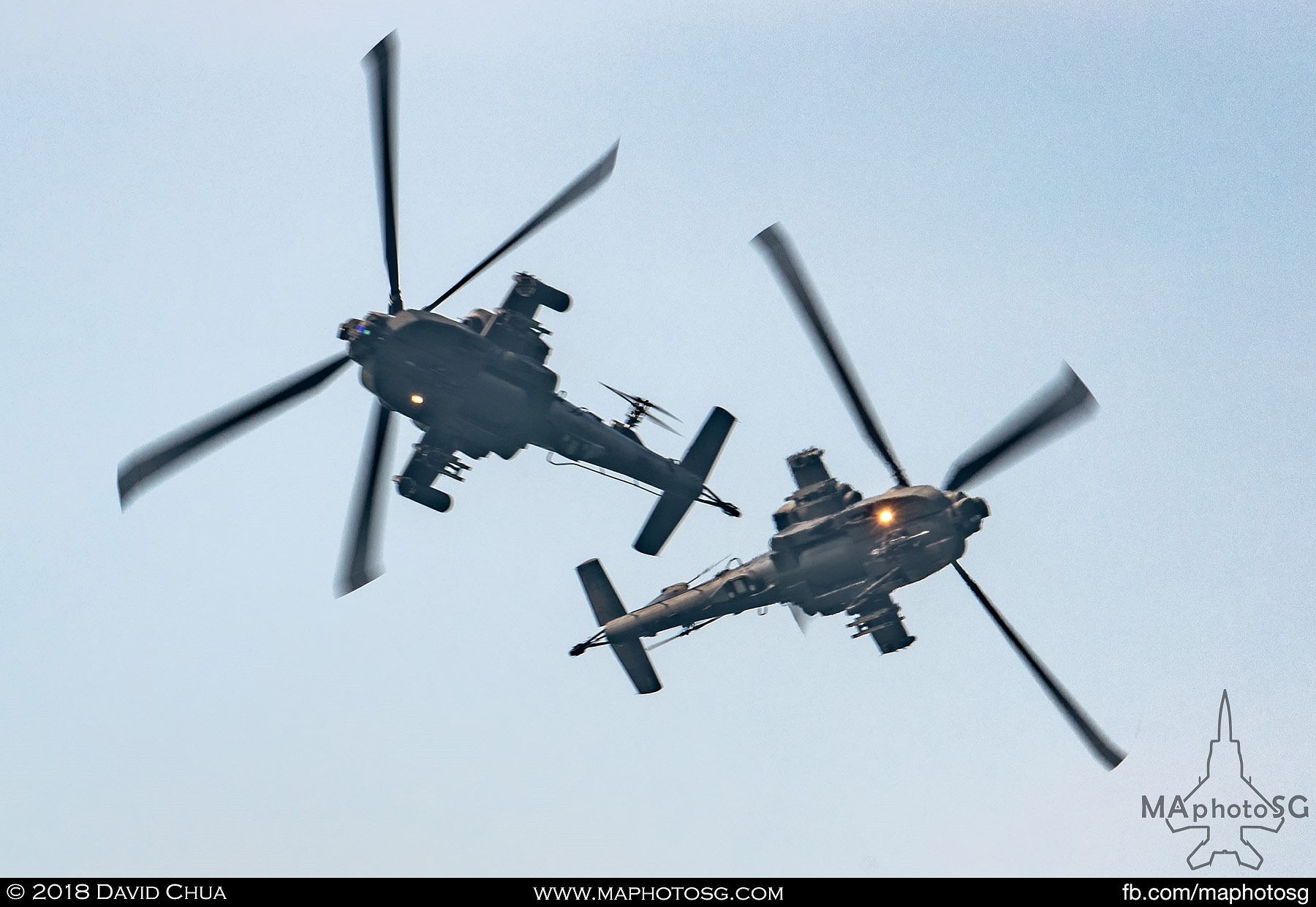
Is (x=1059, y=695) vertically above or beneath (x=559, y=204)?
beneath

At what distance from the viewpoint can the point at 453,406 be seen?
4675 centimetres

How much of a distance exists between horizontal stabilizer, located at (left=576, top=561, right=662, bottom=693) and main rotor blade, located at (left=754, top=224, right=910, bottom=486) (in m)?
11.0

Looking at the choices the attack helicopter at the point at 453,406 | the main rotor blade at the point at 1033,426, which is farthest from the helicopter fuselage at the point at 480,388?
the main rotor blade at the point at 1033,426

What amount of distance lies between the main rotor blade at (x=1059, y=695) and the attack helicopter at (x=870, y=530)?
3 cm

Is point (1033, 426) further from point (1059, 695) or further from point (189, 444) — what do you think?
point (189, 444)

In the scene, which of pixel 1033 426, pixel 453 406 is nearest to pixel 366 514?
pixel 453 406

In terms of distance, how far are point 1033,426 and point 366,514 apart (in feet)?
63.3

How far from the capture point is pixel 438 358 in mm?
45594

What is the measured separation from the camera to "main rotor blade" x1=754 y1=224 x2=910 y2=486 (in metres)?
45.9

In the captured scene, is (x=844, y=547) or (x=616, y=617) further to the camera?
(x=616, y=617)
